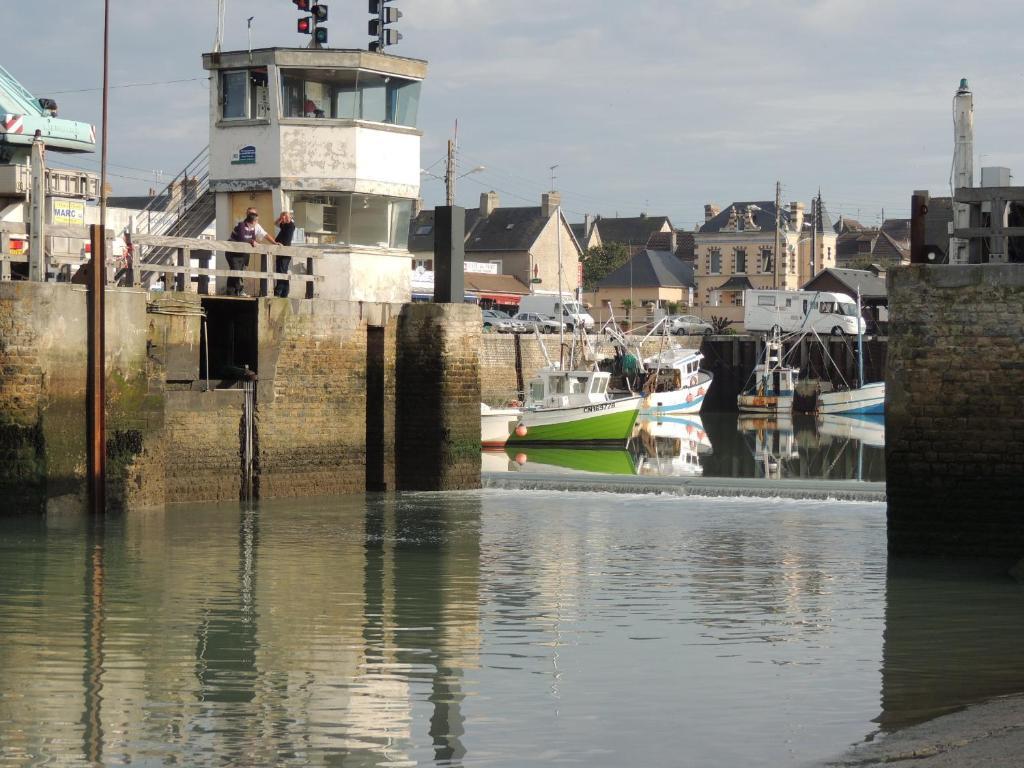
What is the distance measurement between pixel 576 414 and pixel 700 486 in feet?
64.4

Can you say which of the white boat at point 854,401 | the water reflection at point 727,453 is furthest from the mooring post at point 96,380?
the white boat at point 854,401

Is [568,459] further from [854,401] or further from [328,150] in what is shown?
[854,401]

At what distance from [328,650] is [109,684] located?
85.5 inches

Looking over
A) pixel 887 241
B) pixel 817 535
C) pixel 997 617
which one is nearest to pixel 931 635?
pixel 997 617

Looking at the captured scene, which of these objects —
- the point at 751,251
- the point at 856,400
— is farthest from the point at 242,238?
the point at 751,251

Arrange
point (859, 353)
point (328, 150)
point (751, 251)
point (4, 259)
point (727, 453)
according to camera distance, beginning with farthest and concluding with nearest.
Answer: point (751, 251)
point (859, 353)
point (727, 453)
point (328, 150)
point (4, 259)

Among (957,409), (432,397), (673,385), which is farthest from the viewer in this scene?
(673,385)

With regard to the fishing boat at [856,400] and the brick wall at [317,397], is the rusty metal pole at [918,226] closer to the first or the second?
the brick wall at [317,397]

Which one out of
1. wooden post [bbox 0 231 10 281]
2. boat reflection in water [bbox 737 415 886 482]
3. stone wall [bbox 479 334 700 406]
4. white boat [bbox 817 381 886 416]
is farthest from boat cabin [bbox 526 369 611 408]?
wooden post [bbox 0 231 10 281]

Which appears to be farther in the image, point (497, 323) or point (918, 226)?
point (497, 323)

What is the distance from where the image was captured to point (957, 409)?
59.2 feet

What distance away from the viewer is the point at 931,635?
49.0ft

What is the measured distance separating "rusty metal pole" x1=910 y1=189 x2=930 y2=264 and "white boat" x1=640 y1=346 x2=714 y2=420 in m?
43.3

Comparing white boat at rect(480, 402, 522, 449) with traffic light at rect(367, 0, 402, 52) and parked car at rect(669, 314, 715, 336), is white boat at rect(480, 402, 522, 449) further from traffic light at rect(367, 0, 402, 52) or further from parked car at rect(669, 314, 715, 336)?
parked car at rect(669, 314, 715, 336)
